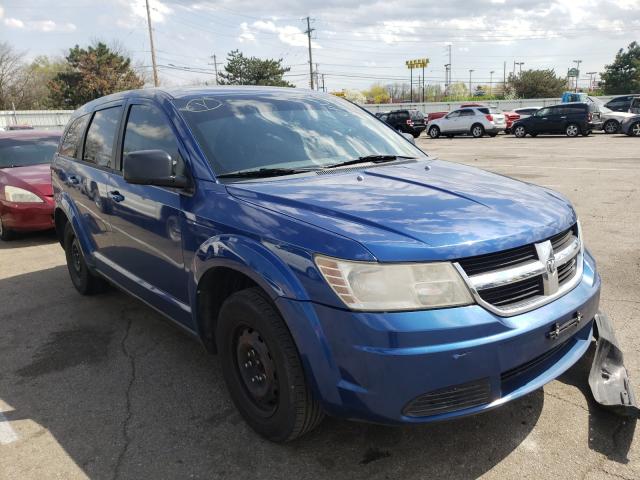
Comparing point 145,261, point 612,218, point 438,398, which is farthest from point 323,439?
point 612,218

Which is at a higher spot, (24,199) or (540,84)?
(540,84)

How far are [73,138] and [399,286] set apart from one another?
3.98 metres

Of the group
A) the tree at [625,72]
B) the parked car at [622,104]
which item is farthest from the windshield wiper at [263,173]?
the tree at [625,72]

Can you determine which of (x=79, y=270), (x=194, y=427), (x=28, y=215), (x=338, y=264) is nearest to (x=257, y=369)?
(x=194, y=427)

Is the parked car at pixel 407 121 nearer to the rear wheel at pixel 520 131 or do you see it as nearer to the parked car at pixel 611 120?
the rear wheel at pixel 520 131

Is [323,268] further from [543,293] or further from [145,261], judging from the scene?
[145,261]

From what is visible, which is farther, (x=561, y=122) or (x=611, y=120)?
(x=561, y=122)

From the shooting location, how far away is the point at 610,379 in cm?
283

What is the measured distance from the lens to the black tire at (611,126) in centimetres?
2369

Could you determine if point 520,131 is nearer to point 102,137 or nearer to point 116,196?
point 102,137

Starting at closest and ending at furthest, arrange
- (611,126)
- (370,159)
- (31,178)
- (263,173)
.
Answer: (263,173), (370,159), (31,178), (611,126)

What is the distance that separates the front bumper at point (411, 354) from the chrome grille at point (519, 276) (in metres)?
0.06

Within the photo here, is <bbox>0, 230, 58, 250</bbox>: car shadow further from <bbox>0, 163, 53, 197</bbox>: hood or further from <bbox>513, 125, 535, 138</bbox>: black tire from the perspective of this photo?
<bbox>513, 125, 535, 138</bbox>: black tire

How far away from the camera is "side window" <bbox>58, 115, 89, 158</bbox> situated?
184 inches
